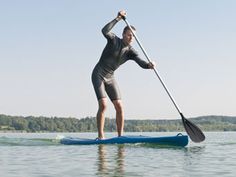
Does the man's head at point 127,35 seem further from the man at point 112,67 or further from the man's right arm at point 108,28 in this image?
the man's right arm at point 108,28

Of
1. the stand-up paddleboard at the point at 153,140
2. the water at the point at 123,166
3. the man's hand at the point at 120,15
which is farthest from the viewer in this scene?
the man's hand at the point at 120,15

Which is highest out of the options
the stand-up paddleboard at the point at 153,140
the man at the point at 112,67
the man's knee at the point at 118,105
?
the man at the point at 112,67

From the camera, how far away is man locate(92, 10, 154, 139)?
1163 centimetres

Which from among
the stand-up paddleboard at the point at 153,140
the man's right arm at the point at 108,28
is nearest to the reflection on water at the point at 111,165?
the stand-up paddleboard at the point at 153,140

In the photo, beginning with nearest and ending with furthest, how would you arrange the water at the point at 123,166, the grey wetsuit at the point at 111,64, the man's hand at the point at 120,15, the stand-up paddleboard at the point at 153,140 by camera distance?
the water at the point at 123,166 → the stand-up paddleboard at the point at 153,140 → the man's hand at the point at 120,15 → the grey wetsuit at the point at 111,64

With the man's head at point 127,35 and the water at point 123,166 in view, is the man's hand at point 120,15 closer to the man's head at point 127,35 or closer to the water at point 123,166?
the man's head at point 127,35

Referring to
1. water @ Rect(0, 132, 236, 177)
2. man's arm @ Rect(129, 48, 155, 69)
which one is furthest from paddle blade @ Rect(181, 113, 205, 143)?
water @ Rect(0, 132, 236, 177)

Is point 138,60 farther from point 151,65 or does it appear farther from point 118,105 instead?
point 118,105

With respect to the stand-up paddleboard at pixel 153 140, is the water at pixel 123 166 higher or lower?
lower

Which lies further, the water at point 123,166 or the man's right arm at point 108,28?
the man's right arm at point 108,28

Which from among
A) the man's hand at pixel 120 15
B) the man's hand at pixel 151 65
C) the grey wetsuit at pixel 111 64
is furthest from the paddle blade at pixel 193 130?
the man's hand at pixel 120 15

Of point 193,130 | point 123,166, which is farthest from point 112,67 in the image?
point 123,166

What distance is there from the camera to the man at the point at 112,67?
11.6 m

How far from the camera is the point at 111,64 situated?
11781 millimetres
